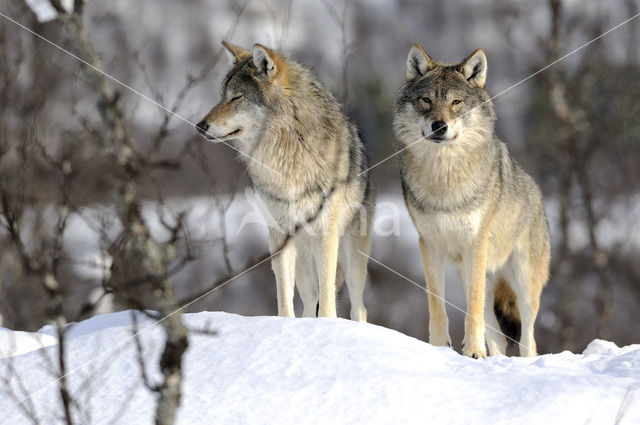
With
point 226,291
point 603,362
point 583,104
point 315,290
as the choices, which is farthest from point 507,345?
point 226,291

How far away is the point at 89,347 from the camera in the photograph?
428 centimetres

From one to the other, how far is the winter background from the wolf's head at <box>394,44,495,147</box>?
109cm

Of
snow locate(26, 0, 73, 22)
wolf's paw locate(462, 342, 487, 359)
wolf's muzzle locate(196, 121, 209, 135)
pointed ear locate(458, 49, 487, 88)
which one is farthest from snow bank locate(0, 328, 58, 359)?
pointed ear locate(458, 49, 487, 88)

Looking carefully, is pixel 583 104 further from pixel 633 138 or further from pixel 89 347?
pixel 89 347

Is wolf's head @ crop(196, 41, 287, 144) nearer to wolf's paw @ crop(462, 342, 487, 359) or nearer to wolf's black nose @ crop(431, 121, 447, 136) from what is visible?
wolf's black nose @ crop(431, 121, 447, 136)

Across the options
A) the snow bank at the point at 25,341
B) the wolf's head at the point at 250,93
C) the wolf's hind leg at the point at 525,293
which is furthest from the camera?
the wolf's hind leg at the point at 525,293

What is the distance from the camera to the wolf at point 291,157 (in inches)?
222

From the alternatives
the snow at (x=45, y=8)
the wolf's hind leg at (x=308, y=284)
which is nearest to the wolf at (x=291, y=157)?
the wolf's hind leg at (x=308, y=284)

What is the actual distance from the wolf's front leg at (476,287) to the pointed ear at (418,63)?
4.13 feet

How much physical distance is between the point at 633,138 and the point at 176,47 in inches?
826

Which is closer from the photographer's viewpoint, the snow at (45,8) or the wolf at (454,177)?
the snow at (45,8)

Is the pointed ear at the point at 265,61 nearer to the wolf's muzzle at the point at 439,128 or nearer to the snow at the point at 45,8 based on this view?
the wolf's muzzle at the point at 439,128

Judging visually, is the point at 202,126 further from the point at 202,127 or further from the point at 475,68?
the point at 475,68

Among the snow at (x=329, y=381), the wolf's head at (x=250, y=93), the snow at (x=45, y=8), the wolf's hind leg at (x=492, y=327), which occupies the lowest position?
the snow at (x=329, y=381)
